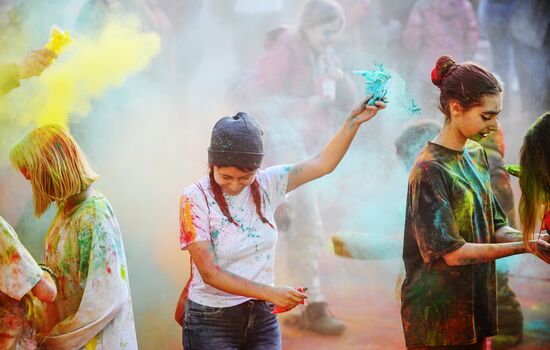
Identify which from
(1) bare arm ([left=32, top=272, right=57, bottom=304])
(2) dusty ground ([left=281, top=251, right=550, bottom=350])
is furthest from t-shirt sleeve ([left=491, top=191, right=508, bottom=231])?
(1) bare arm ([left=32, top=272, right=57, bottom=304])

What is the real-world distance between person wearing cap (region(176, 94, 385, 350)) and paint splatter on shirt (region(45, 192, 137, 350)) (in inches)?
11.2

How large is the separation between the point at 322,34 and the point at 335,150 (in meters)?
1.55

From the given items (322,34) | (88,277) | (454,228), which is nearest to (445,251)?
(454,228)

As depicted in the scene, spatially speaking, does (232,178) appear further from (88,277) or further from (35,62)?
(35,62)

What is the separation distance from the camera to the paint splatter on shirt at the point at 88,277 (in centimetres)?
279

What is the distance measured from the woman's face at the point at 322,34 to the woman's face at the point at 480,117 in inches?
58.7

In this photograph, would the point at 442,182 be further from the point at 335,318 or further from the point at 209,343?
the point at 335,318

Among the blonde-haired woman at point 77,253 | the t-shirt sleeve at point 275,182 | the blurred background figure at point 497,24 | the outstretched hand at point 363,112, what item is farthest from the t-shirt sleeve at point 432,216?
the blurred background figure at point 497,24

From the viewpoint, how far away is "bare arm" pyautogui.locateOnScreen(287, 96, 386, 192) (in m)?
3.00

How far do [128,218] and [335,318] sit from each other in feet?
4.39

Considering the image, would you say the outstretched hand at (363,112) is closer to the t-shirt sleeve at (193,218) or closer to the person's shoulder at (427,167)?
the person's shoulder at (427,167)

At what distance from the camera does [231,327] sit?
2.79 m

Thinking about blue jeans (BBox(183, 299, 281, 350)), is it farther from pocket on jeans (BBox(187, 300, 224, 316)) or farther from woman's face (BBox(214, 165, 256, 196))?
woman's face (BBox(214, 165, 256, 196))

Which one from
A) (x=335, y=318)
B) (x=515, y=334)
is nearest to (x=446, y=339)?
(x=335, y=318)
